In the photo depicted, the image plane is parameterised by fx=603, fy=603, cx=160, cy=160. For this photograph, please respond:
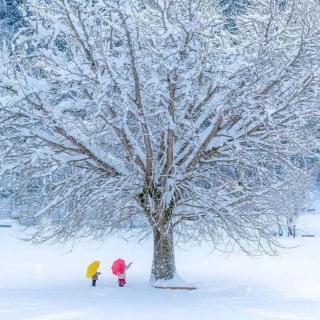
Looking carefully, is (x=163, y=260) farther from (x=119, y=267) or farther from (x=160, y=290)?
(x=119, y=267)

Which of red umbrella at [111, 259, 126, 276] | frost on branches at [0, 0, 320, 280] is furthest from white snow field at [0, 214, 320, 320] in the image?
frost on branches at [0, 0, 320, 280]

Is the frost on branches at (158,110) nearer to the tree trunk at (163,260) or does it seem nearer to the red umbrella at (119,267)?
the tree trunk at (163,260)

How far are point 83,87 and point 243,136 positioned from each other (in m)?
3.37

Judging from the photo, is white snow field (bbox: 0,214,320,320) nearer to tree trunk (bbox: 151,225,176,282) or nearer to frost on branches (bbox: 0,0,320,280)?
tree trunk (bbox: 151,225,176,282)

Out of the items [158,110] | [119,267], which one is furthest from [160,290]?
[158,110]

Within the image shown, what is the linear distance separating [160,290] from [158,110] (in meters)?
3.94

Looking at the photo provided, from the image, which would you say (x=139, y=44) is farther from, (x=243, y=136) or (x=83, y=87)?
(x=243, y=136)

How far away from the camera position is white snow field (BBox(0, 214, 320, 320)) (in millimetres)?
9648

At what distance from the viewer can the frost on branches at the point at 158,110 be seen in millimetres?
11102

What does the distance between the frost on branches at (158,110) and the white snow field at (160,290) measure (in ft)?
3.89

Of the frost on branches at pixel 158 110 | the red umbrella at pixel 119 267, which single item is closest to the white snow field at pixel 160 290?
the red umbrella at pixel 119 267

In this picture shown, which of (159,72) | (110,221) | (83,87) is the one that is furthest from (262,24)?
(110,221)

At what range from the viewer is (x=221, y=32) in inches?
488

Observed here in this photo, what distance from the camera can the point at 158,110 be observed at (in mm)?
10633
